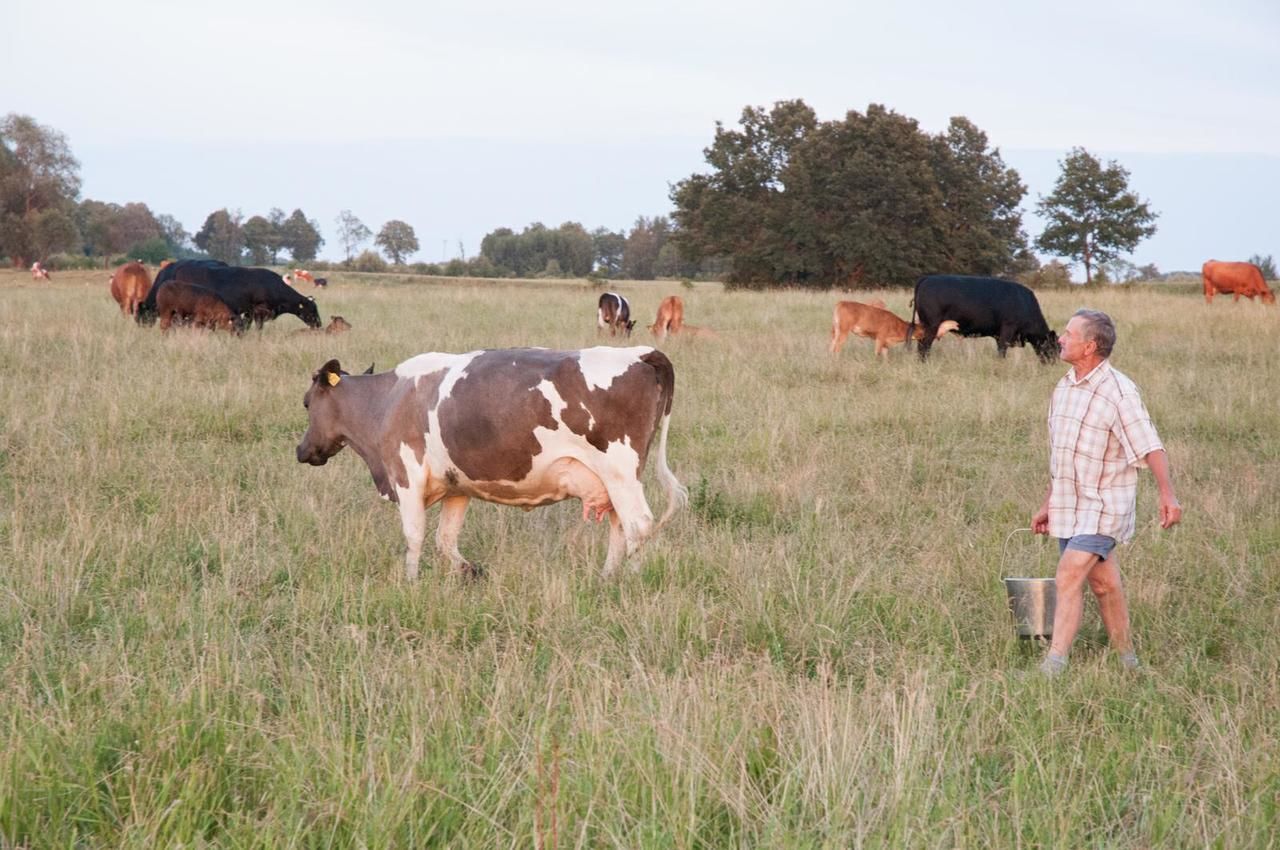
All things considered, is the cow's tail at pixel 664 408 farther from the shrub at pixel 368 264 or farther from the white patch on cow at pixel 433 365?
the shrub at pixel 368 264

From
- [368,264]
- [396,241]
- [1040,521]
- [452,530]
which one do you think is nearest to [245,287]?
[452,530]

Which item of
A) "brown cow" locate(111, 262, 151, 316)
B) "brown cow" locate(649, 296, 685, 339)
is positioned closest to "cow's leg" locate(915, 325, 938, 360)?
"brown cow" locate(649, 296, 685, 339)

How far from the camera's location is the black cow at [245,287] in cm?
2017

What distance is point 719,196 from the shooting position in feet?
165

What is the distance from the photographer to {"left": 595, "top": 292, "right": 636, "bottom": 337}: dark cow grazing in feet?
69.5

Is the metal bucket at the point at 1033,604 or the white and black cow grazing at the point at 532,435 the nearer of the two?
the metal bucket at the point at 1033,604

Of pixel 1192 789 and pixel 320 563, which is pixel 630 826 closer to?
pixel 1192 789

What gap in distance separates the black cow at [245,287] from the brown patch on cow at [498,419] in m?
14.4

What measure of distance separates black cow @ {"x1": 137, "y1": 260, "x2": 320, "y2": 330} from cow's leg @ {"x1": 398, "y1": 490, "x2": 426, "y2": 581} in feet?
46.8

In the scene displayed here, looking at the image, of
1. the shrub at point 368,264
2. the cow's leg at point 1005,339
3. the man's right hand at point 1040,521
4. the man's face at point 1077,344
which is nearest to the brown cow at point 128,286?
the cow's leg at point 1005,339

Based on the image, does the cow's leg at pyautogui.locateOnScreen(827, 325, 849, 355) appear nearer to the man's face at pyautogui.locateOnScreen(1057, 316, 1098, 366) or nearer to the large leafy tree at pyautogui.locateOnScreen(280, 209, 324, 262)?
the man's face at pyautogui.locateOnScreen(1057, 316, 1098, 366)

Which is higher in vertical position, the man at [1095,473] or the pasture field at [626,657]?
the man at [1095,473]

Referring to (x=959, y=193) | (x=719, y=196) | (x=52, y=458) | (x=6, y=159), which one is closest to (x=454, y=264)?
(x=6, y=159)

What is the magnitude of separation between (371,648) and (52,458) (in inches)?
195
